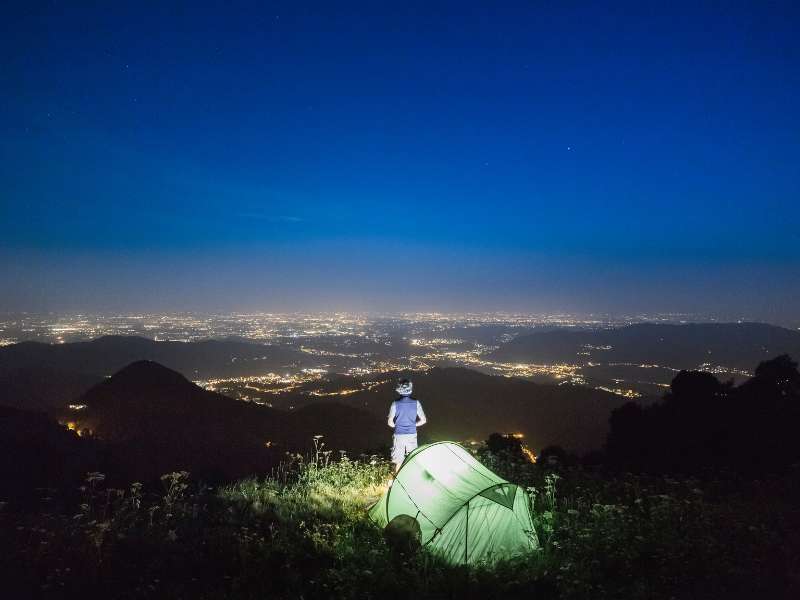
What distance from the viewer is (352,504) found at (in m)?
7.61

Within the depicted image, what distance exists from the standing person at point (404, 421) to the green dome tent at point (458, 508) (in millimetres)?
1828

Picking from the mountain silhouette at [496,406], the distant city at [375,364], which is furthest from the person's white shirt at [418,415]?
the distant city at [375,364]

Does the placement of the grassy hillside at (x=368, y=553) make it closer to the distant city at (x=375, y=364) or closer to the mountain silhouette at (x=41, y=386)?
the distant city at (x=375, y=364)

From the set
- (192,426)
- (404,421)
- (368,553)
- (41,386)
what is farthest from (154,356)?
(368,553)

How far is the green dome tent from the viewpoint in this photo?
5891 millimetres

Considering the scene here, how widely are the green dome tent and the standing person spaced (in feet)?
6.00

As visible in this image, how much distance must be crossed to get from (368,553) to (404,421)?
10.3 ft

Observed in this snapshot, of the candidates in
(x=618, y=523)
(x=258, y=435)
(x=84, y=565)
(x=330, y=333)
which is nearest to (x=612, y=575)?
(x=618, y=523)

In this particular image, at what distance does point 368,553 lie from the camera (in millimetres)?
5684

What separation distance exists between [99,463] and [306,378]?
138ft

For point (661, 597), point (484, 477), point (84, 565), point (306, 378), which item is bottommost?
point (306, 378)

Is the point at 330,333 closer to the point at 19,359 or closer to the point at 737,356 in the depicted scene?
the point at 19,359

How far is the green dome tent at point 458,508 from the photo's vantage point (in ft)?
19.3

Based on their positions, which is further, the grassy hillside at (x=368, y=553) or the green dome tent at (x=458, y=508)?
the green dome tent at (x=458, y=508)
